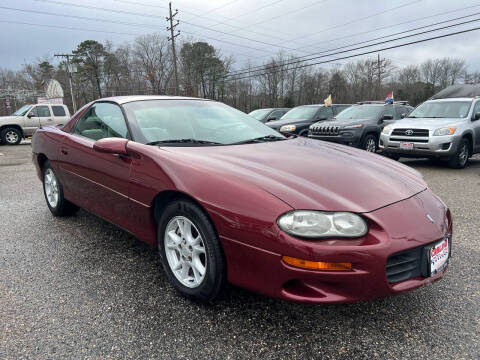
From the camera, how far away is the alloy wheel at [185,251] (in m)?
2.08

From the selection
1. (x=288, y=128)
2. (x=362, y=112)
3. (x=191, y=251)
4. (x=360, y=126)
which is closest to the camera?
(x=191, y=251)

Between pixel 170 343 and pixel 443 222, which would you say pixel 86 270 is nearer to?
pixel 170 343

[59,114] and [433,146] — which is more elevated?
[59,114]

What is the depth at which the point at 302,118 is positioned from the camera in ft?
36.2

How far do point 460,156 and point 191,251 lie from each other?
296 inches

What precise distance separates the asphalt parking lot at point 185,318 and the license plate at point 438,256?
343 millimetres

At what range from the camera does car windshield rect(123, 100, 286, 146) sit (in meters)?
2.59

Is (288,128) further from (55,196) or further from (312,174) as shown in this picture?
(312,174)

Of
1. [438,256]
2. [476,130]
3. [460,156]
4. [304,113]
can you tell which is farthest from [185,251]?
[304,113]

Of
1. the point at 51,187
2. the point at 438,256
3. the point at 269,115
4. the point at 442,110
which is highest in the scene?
the point at 269,115

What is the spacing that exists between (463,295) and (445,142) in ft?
19.3

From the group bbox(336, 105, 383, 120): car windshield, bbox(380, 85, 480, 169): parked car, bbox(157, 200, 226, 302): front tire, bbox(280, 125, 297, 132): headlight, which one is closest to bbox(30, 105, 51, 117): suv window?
bbox(280, 125, 297, 132): headlight

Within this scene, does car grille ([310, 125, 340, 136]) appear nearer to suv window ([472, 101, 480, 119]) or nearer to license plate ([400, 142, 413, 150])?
license plate ([400, 142, 413, 150])

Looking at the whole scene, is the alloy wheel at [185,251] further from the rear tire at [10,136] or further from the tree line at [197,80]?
the tree line at [197,80]
